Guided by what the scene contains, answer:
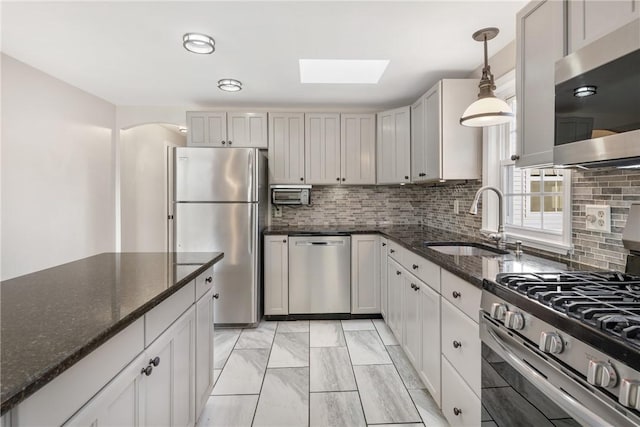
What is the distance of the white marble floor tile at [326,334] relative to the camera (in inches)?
111

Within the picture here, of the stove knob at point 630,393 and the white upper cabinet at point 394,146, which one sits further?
the white upper cabinet at point 394,146

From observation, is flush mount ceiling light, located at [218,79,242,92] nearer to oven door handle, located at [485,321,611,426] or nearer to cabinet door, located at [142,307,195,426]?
cabinet door, located at [142,307,195,426]

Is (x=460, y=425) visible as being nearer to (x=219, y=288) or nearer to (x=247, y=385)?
(x=247, y=385)

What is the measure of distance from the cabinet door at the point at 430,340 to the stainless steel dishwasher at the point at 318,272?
1.36 m

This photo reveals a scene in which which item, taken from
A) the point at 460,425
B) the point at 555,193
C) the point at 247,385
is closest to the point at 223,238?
the point at 247,385

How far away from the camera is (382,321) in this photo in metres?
3.38

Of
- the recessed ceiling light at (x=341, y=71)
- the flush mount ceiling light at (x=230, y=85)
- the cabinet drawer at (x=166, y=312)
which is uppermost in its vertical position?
the recessed ceiling light at (x=341, y=71)

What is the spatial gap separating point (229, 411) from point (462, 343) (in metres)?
1.40

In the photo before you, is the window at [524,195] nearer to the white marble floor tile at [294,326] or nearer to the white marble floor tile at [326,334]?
the white marble floor tile at [326,334]

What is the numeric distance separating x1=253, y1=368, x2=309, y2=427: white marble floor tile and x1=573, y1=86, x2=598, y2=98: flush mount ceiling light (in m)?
2.02

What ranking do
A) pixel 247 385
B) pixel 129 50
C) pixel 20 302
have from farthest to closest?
1. pixel 129 50
2. pixel 247 385
3. pixel 20 302

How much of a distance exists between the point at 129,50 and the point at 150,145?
8.55ft

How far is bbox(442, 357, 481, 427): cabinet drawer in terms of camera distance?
1415mm

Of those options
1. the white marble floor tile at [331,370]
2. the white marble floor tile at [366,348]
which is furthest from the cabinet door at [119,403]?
the white marble floor tile at [366,348]
